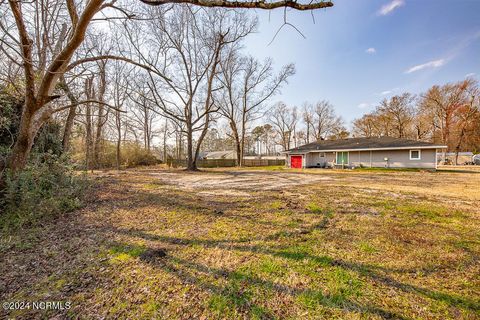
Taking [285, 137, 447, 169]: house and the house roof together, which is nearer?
the house roof

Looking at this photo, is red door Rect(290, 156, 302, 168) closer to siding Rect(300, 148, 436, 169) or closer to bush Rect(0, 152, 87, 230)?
siding Rect(300, 148, 436, 169)

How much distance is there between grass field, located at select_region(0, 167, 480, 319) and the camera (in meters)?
1.65

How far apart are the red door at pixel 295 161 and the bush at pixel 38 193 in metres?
21.6

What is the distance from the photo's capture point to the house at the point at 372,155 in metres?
16.7

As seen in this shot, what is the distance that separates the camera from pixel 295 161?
77.8 feet

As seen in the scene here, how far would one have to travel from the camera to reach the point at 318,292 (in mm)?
1819

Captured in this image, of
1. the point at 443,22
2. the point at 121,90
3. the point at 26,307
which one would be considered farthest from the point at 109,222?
the point at 121,90

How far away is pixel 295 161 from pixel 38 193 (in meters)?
22.7

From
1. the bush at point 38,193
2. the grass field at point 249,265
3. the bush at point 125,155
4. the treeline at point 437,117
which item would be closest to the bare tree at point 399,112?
the treeline at point 437,117

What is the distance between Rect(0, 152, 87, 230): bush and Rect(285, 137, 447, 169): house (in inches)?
851

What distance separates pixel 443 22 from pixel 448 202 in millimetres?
8368

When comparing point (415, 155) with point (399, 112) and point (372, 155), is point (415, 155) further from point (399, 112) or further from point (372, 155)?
point (399, 112)

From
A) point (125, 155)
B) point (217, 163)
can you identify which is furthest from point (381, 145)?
point (125, 155)

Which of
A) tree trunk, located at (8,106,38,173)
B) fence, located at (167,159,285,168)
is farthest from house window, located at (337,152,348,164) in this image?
tree trunk, located at (8,106,38,173)
